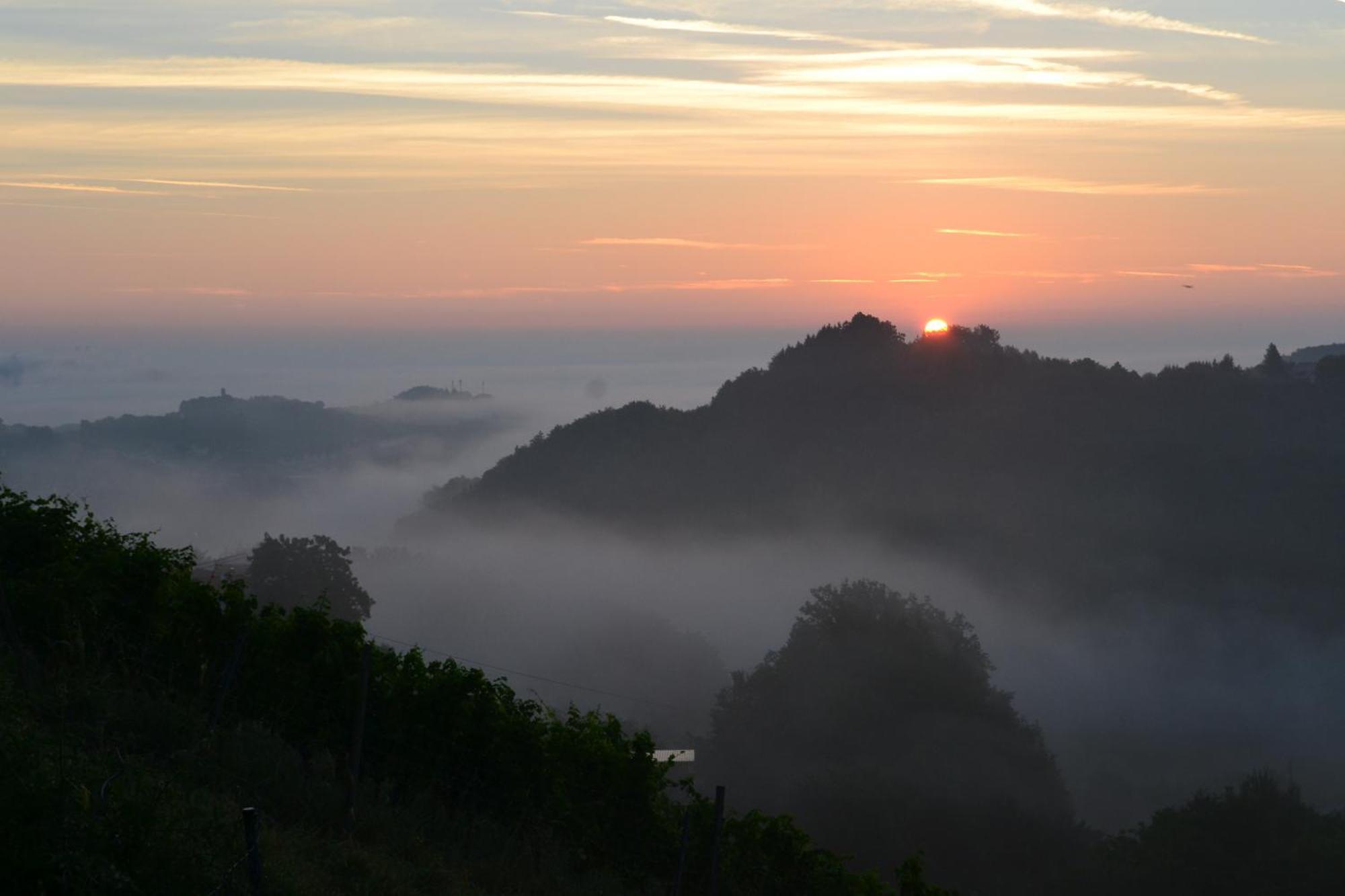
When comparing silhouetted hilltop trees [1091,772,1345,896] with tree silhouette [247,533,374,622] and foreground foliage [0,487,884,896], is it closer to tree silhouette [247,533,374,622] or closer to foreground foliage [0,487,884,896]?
foreground foliage [0,487,884,896]

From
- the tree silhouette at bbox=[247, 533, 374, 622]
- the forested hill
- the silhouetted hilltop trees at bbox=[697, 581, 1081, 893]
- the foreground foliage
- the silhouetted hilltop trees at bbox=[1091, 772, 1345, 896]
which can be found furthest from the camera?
the forested hill

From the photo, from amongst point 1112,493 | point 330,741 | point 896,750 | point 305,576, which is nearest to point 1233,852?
point 896,750

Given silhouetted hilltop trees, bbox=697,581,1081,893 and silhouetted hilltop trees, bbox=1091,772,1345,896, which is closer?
silhouetted hilltop trees, bbox=1091,772,1345,896

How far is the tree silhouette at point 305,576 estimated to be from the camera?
6806 centimetres

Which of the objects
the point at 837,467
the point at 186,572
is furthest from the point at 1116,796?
the point at 837,467

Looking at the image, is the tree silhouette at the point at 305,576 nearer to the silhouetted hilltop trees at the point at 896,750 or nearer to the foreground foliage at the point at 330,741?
the silhouetted hilltop trees at the point at 896,750

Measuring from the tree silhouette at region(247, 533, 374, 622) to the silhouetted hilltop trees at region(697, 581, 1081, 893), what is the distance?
21178 mm

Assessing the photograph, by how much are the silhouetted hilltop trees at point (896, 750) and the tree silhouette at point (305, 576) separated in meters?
21.2

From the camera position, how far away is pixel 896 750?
6044cm

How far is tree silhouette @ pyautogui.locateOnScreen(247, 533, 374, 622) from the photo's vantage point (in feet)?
223

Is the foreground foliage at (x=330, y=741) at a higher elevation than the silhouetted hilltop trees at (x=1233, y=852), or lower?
higher

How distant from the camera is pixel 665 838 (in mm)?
23328

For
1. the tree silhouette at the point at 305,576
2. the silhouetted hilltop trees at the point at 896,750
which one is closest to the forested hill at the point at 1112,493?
the silhouetted hilltop trees at the point at 896,750

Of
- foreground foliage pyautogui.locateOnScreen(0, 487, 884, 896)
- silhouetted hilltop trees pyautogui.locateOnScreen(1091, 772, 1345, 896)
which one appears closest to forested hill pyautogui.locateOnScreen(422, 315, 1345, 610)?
silhouetted hilltop trees pyautogui.locateOnScreen(1091, 772, 1345, 896)
